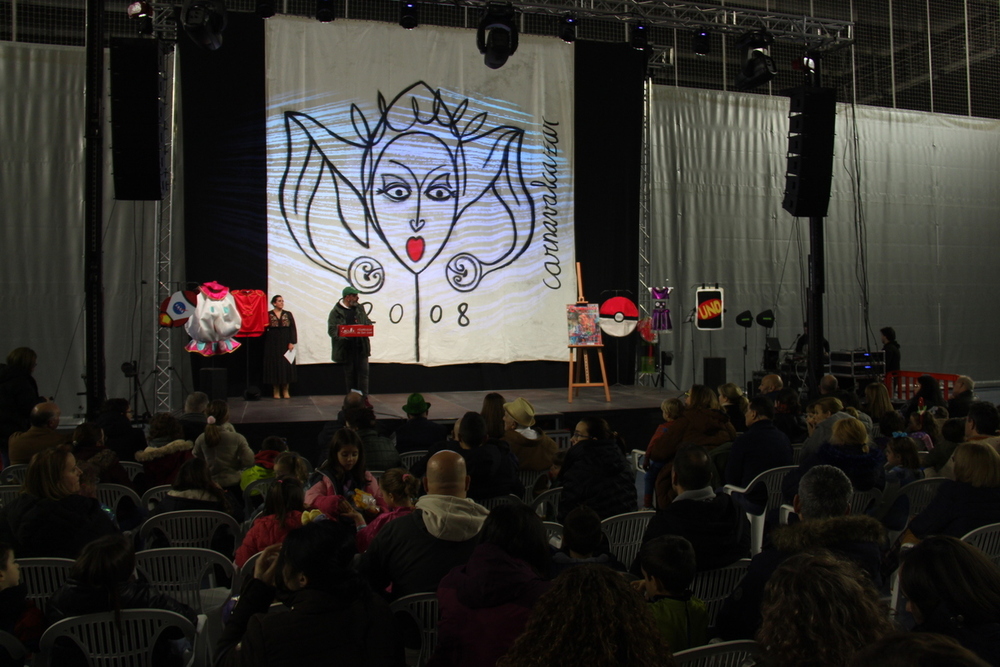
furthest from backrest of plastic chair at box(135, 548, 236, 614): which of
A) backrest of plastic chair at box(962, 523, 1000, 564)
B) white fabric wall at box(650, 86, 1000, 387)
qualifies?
white fabric wall at box(650, 86, 1000, 387)

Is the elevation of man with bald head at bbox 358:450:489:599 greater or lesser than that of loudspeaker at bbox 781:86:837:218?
lesser

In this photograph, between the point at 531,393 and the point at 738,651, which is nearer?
the point at 738,651

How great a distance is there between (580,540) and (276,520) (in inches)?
45.6

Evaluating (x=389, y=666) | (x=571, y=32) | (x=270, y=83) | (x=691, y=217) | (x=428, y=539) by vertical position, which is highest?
(x=571, y=32)

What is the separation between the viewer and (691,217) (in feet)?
37.8

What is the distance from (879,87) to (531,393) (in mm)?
7916

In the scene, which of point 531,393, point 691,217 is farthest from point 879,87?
point 531,393

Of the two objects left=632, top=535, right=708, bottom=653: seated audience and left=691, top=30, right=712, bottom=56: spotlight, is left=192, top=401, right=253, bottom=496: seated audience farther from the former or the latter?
left=691, top=30, right=712, bottom=56: spotlight

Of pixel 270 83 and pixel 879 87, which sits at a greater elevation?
pixel 879 87

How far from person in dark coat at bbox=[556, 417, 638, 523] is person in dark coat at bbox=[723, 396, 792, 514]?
28.8 inches

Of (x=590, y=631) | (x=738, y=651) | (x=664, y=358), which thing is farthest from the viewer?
(x=664, y=358)

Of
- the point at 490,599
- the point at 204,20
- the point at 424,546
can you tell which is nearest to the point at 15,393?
the point at 204,20

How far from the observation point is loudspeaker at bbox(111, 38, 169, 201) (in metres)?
6.36

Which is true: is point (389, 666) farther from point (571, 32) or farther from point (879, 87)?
point (879, 87)
